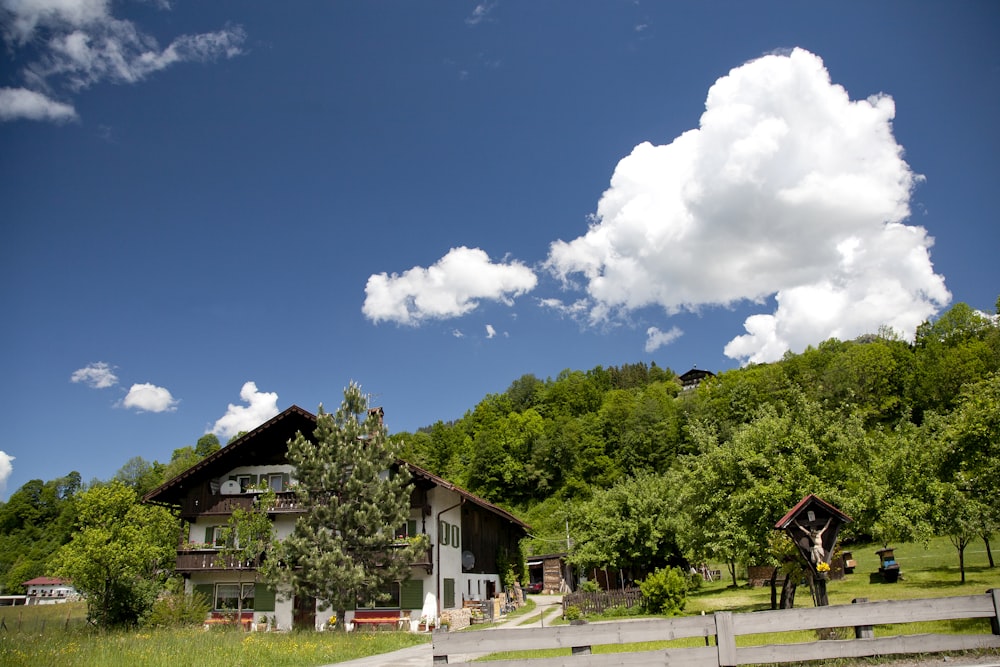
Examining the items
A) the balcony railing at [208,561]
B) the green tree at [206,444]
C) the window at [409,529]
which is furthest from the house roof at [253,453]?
the green tree at [206,444]

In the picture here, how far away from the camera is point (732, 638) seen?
8750 mm

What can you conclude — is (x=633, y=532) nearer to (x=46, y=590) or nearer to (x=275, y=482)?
(x=275, y=482)

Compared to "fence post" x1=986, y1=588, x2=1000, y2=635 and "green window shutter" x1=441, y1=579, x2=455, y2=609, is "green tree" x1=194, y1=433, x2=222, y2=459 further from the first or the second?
"fence post" x1=986, y1=588, x2=1000, y2=635

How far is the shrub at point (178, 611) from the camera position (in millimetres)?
26656

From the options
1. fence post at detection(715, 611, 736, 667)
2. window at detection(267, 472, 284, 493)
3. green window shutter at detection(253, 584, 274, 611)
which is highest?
window at detection(267, 472, 284, 493)

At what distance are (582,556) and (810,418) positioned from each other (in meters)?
14.3

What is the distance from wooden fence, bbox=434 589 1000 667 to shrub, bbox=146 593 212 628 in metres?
23.5

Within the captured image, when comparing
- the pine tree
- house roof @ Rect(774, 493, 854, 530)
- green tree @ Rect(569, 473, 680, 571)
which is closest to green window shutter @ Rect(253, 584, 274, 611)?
the pine tree

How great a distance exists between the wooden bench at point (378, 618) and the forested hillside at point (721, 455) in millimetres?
8785

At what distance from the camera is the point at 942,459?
22219 millimetres

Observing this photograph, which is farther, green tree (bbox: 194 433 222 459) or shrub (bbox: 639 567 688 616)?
green tree (bbox: 194 433 222 459)

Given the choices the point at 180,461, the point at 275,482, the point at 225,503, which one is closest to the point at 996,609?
the point at 275,482

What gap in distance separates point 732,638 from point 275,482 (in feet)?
90.5

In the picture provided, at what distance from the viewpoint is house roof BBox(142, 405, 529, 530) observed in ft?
102
